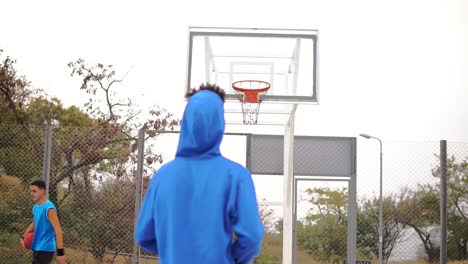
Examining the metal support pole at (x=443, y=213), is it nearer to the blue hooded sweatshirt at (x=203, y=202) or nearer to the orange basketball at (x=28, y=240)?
the orange basketball at (x=28, y=240)

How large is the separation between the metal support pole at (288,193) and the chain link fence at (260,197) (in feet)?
Result: 1.44

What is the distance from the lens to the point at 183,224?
2.78 m

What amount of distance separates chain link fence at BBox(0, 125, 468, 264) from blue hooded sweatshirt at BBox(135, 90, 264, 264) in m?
7.12

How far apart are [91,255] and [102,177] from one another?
129 cm

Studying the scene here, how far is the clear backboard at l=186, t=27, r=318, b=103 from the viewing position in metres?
9.02

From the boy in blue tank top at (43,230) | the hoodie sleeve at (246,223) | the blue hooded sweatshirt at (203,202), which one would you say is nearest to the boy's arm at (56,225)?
the boy in blue tank top at (43,230)

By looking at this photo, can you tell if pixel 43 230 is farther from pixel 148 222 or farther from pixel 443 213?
pixel 443 213

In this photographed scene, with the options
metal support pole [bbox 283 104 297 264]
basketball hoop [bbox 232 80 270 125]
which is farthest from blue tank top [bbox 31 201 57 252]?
metal support pole [bbox 283 104 297 264]

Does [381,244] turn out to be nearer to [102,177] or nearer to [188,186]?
[102,177]

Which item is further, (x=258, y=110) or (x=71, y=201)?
(x=71, y=201)

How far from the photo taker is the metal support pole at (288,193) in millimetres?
9273

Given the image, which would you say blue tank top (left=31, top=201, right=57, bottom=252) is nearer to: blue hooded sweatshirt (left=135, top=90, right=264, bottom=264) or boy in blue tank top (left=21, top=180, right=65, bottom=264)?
boy in blue tank top (left=21, top=180, right=65, bottom=264)

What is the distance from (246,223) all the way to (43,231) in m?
4.28

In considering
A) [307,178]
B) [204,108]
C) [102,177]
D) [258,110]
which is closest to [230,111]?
[258,110]
